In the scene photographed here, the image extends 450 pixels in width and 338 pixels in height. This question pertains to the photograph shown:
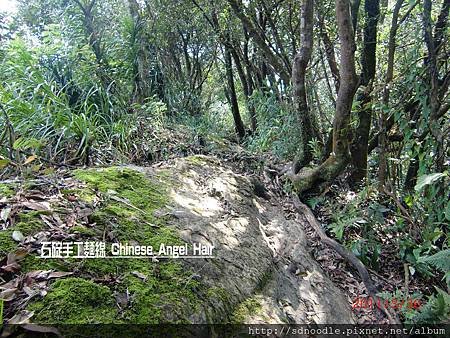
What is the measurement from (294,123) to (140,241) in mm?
3800

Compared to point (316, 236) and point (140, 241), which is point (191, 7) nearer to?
point (316, 236)

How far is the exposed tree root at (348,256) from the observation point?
8.21 ft

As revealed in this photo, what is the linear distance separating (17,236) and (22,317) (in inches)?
19.1

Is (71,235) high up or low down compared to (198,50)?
down

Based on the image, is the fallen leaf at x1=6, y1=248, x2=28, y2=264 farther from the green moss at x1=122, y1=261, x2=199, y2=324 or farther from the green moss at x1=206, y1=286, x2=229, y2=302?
the green moss at x1=206, y1=286, x2=229, y2=302

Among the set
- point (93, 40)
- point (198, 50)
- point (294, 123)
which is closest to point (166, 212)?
point (294, 123)

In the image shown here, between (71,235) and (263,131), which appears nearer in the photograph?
(71,235)

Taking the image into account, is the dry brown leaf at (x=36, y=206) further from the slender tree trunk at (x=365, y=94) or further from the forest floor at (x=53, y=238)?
the slender tree trunk at (x=365, y=94)

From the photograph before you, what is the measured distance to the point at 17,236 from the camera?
5.10ft

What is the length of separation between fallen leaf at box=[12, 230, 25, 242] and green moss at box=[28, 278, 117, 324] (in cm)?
33

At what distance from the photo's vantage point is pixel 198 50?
10266 millimetres

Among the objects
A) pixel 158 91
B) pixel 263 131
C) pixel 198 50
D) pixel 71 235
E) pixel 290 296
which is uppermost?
pixel 198 50

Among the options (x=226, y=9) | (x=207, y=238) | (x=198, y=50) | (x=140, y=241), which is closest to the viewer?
(x=140, y=241)

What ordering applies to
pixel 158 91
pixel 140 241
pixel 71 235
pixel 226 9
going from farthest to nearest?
pixel 226 9
pixel 158 91
pixel 140 241
pixel 71 235
